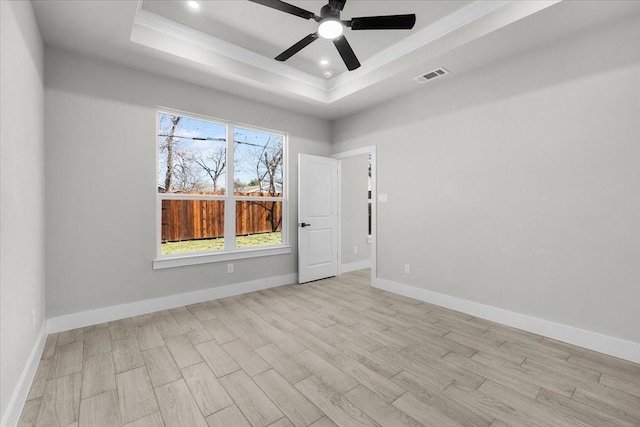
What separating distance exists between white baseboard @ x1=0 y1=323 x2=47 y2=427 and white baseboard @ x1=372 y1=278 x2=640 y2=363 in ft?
12.2

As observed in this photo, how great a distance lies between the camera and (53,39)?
2627 millimetres

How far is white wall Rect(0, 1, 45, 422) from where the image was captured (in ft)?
5.04

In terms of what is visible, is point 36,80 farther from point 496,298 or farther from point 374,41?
point 496,298

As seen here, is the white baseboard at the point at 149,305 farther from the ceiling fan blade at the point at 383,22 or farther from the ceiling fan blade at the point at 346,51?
the ceiling fan blade at the point at 383,22

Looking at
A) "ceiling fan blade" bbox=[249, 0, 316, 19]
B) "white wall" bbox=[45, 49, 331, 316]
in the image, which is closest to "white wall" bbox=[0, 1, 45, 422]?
"white wall" bbox=[45, 49, 331, 316]

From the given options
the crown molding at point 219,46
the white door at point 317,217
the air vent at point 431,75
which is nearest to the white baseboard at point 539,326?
the white door at point 317,217

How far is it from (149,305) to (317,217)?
2.62m

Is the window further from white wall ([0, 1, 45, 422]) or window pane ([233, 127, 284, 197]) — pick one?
white wall ([0, 1, 45, 422])

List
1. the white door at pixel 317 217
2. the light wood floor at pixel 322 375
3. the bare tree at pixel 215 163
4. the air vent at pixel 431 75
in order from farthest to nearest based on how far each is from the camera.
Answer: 1. the white door at pixel 317 217
2. the bare tree at pixel 215 163
3. the air vent at pixel 431 75
4. the light wood floor at pixel 322 375

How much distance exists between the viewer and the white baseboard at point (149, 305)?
9.14 feet

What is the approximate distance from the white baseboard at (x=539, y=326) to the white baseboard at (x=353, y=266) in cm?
147

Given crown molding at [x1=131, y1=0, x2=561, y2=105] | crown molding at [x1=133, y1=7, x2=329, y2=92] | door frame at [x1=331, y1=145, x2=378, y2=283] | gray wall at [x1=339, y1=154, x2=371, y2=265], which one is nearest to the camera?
crown molding at [x1=131, y1=0, x2=561, y2=105]

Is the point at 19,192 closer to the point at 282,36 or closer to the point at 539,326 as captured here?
the point at 282,36

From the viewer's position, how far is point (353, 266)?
5.43 m
